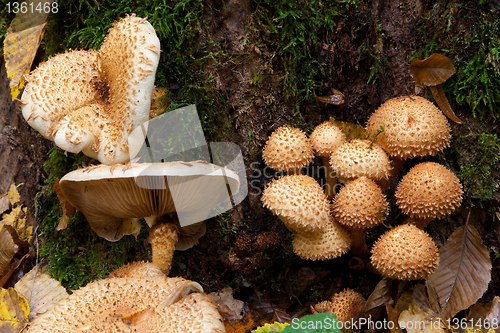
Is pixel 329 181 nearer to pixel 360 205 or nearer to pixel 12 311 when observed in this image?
pixel 360 205

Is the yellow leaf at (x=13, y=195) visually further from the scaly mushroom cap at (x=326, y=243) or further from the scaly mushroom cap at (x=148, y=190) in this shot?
the scaly mushroom cap at (x=326, y=243)

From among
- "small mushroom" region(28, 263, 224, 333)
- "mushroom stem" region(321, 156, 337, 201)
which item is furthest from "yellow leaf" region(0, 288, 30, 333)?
"mushroom stem" region(321, 156, 337, 201)

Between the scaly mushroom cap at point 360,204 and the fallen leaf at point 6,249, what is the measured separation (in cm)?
293

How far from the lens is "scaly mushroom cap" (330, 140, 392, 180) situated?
2604mm

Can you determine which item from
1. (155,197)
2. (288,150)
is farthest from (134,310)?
(288,150)

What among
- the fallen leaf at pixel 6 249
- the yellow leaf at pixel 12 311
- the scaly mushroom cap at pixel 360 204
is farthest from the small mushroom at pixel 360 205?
the fallen leaf at pixel 6 249

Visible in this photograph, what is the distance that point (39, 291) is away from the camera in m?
2.85

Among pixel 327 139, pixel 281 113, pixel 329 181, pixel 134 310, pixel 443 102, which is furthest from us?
pixel 281 113

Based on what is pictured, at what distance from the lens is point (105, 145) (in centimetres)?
243

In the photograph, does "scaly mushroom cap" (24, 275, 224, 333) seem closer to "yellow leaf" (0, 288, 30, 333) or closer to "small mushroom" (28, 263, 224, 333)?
"small mushroom" (28, 263, 224, 333)

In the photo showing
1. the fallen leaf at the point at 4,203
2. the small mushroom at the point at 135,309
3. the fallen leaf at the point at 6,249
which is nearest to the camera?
the small mushroom at the point at 135,309

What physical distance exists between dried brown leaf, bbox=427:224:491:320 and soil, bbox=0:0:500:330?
25 centimetres

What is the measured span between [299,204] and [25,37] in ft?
9.43

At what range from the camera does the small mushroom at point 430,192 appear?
96.2 inches
